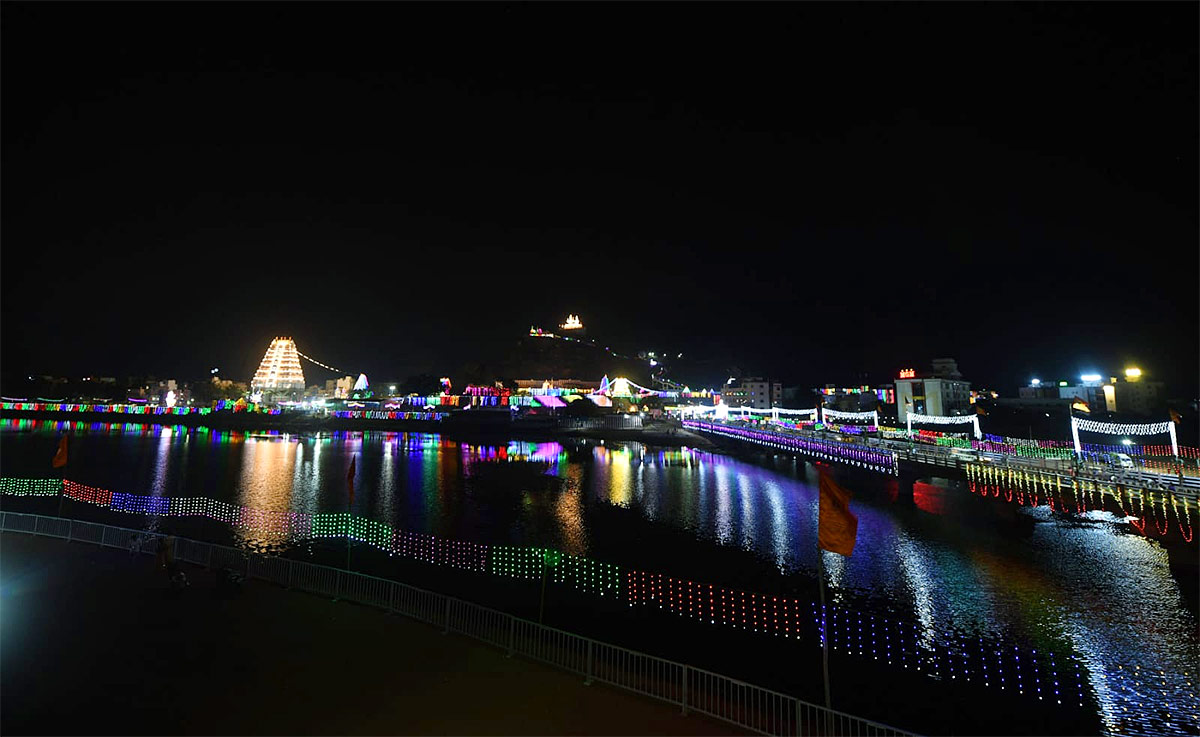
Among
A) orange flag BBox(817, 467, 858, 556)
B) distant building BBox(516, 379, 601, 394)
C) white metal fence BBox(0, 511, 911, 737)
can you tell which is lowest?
white metal fence BBox(0, 511, 911, 737)

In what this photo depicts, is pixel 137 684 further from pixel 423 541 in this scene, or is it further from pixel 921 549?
pixel 921 549

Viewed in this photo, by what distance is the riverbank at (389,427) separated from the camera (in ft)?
242

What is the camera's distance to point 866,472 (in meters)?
41.8

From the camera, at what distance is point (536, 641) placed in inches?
428

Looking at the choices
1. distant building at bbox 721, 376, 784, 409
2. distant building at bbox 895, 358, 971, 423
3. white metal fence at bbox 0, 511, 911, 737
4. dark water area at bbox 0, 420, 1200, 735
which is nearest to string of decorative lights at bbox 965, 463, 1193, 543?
dark water area at bbox 0, 420, 1200, 735

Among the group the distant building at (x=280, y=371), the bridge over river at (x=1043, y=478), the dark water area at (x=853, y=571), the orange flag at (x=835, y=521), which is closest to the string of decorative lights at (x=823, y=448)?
the bridge over river at (x=1043, y=478)

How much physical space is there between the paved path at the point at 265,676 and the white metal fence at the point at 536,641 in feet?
1.43

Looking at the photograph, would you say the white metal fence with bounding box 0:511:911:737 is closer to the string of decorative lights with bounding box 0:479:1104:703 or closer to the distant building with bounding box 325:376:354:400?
the string of decorative lights with bounding box 0:479:1104:703

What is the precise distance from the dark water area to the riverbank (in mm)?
27713

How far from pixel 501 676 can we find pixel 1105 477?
3222cm

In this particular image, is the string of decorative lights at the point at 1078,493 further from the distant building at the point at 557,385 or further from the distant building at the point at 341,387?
the distant building at the point at 341,387

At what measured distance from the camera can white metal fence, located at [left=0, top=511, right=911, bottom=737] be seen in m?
8.30

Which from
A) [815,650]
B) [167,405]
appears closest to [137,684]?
[815,650]

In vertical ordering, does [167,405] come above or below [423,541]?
above
